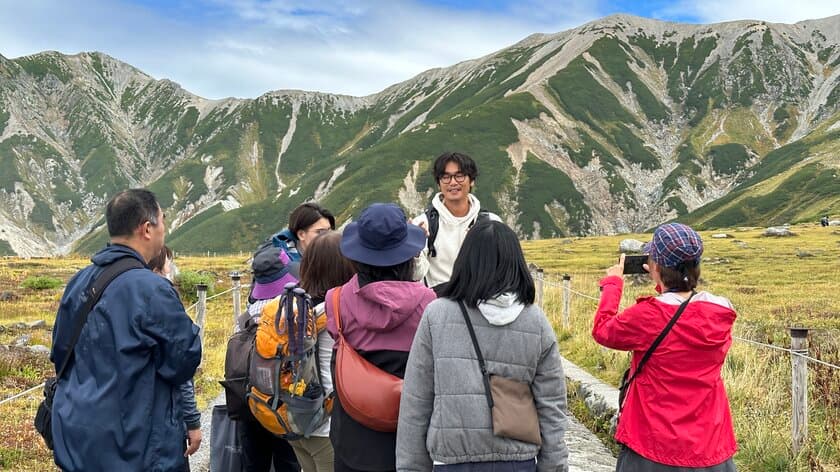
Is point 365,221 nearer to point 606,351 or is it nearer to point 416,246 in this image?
point 416,246

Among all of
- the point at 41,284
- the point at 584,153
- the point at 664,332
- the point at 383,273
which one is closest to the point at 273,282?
the point at 383,273

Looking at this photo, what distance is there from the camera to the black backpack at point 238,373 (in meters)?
4.23

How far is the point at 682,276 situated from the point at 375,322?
6.38 ft

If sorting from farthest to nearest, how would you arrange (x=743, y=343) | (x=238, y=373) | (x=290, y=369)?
(x=743, y=343) < (x=238, y=373) < (x=290, y=369)

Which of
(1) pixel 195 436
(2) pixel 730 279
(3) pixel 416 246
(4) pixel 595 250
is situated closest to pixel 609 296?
(3) pixel 416 246

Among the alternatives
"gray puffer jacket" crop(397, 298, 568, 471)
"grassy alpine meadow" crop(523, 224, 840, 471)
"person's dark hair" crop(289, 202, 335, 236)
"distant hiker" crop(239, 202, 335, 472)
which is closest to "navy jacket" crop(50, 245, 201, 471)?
"distant hiker" crop(239, 202, 335, 472)

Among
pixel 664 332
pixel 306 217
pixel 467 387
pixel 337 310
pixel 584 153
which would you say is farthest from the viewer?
pixel 584 153

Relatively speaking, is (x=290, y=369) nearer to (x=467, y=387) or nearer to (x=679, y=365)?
(x=467, y=387)

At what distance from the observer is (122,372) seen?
10.8 ft

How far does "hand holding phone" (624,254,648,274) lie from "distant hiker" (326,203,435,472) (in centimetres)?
170

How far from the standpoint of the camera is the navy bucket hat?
11.7 feet

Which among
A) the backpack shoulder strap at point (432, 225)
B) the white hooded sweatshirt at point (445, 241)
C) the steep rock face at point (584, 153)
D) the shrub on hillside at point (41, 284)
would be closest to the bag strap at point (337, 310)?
the white hooded sweatshirt at point (445, 241)

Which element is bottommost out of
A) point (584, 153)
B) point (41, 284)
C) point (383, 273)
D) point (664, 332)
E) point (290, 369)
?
point (41, 284)

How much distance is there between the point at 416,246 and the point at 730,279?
95.1ft
